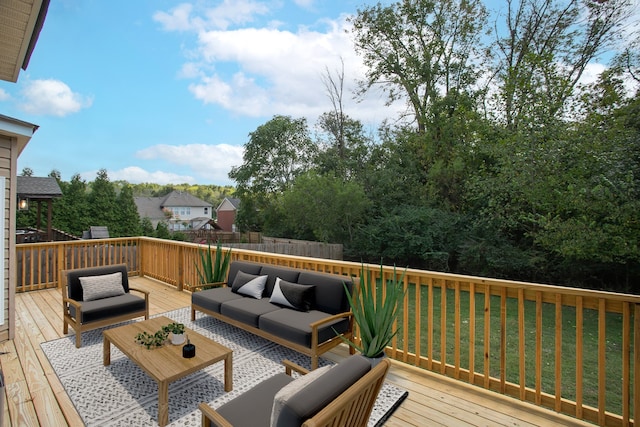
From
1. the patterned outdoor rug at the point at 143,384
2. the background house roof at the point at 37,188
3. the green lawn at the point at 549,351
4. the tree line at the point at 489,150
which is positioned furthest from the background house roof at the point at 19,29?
the background house roof at the point at 37,188

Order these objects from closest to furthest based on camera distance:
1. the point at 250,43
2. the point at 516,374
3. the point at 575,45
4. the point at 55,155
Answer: the point at 516,374 < the point at 250,43 < the point at 575,45 < the point at 55,155

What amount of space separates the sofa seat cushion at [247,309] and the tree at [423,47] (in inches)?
462

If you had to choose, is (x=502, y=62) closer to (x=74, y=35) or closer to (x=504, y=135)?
(x=504, y=135)

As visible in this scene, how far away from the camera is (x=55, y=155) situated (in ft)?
63.1

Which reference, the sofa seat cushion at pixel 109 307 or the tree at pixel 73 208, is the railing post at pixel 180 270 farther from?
the tree at pixel 73 208

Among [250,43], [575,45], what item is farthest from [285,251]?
[575,45]

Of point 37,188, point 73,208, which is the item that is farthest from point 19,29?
point 73,208

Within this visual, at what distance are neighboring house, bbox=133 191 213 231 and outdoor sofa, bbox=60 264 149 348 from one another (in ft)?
93.7

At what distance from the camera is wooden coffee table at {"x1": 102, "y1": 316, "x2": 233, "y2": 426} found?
2.36m

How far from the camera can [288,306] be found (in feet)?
12.4

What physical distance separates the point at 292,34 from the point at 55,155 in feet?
59.1

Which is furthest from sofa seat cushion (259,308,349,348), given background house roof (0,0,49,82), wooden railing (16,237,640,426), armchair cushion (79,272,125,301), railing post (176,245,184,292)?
railing post (176,245,184,292)

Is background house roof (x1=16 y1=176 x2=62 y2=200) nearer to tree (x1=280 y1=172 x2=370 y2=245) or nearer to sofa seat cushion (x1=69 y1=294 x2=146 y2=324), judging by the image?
tree (x1=280 y1=172 x2=370 y2=245)

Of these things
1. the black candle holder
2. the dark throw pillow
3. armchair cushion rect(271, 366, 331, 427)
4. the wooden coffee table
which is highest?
armchair cushion rect(271, 366, 331, 427)
